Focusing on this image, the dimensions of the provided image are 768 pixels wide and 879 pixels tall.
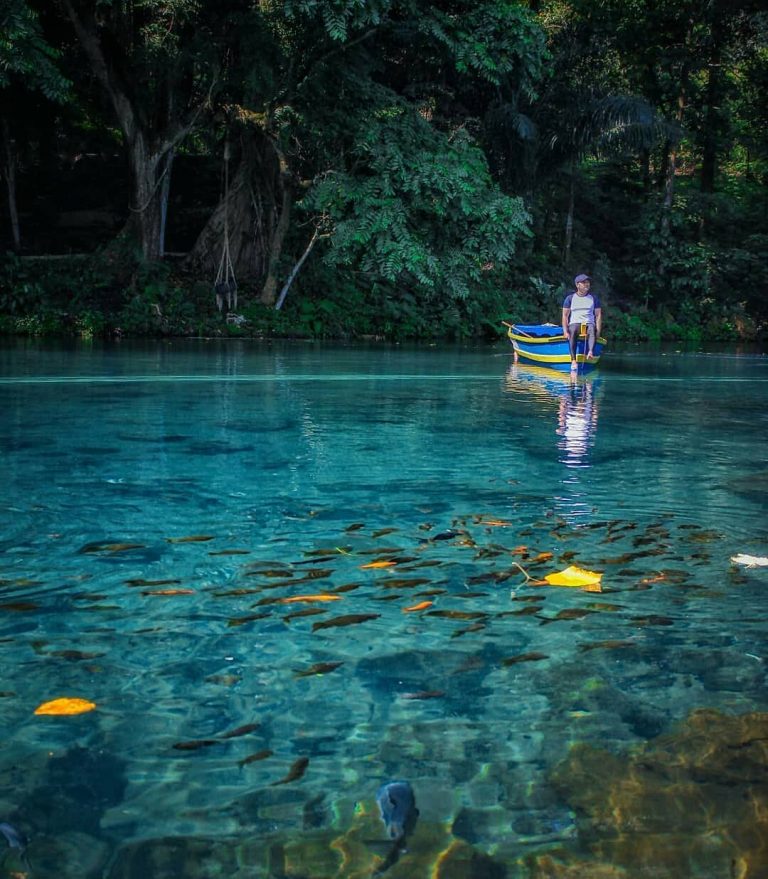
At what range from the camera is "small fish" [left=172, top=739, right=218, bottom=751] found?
8.45 ft

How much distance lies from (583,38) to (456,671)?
31318 millimetres

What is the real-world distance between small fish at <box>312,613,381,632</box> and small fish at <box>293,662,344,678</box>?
0.32m

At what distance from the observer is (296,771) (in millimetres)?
2469

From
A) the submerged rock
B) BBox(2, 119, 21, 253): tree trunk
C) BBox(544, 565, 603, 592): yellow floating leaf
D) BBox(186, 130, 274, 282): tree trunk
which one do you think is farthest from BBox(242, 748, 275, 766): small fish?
BBox(2, 119, 21, 253): tree trunk

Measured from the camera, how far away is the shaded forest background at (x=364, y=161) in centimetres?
2306

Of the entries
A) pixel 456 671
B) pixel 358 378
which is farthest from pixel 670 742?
pixel 358 378

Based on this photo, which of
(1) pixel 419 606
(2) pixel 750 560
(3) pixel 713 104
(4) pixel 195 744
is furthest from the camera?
(3) pixel 713 104

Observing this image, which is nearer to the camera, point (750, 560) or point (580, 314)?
point (750, 560)

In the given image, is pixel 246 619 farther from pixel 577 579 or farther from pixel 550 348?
pixel 550 348

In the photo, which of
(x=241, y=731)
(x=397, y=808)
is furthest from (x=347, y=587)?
(x=397, y=808)

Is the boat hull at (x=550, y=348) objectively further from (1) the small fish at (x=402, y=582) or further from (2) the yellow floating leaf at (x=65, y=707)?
(2) the yellow floating leaf at (x=65, y=707)

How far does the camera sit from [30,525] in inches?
197

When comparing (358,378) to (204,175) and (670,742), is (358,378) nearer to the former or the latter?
(670,742)

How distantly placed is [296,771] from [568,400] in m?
10.2
